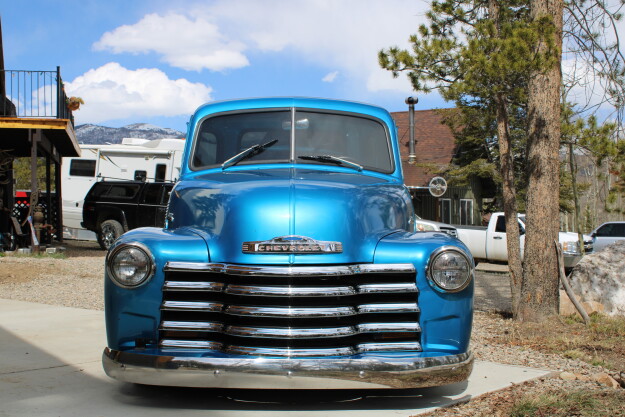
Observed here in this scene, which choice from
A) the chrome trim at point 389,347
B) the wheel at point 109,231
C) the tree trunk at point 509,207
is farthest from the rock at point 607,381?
the wheel at point 109,231

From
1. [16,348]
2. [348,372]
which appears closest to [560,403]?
[348,372]

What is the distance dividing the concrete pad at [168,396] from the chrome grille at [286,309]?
1.43 feet

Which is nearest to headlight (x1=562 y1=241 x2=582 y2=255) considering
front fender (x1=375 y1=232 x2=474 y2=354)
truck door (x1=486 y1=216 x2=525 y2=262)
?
truck door (x1=486 y1=216 x2=525 y2=262)

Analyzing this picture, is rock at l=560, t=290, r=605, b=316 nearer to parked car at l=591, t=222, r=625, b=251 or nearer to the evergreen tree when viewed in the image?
the evergreen tree

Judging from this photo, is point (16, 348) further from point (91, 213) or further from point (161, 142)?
point (161, 142)

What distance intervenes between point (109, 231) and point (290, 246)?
16434 millimetres

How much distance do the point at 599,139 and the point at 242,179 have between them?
197 inches

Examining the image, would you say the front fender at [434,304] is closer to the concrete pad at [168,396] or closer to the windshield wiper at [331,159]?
the concrete pad at [168,396]

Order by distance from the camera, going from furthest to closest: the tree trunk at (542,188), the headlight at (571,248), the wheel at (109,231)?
the wheel at (109,231), the headlight at (571,248), the tree trunk at (542,188)

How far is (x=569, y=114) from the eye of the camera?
1013 centimetres

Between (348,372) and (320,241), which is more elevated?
(320,241)

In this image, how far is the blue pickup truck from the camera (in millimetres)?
4156

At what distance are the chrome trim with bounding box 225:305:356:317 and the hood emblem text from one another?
33cm

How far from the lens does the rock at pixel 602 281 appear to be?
9.77 m
